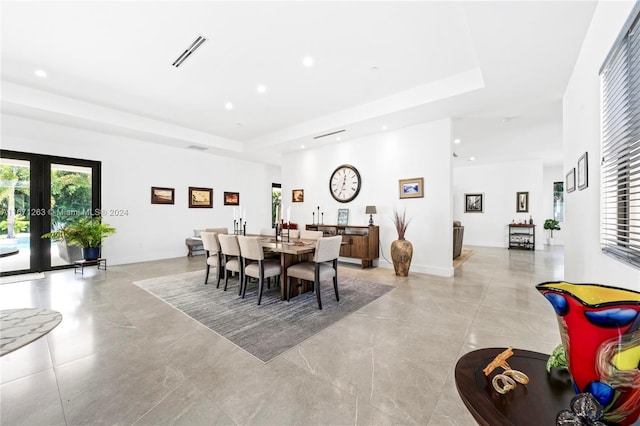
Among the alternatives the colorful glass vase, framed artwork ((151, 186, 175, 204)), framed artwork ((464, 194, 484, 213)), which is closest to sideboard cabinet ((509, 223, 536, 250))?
framed artwork ((464, 194, 484, 213))

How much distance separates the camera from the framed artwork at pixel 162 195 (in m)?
6.85

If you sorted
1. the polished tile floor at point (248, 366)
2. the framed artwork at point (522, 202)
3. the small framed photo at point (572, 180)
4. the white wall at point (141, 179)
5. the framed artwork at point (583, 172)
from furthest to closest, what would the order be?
the framed artwork at point (522, 202) < the white wall at point (141, 179) < the small framed photo at point (572, 180) < the framed artwork at point (583, 172) < the polished tile floor at point (248, 366)

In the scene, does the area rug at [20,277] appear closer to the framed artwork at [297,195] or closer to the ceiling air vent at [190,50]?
the ceiling air vent at [190,50]

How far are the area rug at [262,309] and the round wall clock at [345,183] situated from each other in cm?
235

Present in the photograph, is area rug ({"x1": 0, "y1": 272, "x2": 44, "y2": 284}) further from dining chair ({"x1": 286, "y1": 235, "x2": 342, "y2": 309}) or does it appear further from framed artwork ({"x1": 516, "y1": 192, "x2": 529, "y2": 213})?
framed artwork ({"x1": 516, "y1": 192, "x2": 529, "y2": 213})

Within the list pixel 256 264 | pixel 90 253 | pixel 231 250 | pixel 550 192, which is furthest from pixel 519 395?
pixel 550 192

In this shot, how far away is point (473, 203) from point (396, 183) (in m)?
5.91

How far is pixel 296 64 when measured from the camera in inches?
145

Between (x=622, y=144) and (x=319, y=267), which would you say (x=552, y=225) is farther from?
(x=319, y=267)

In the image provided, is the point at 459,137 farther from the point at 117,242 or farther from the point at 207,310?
the point at 117,242

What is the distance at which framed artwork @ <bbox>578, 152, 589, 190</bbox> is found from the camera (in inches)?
95.5

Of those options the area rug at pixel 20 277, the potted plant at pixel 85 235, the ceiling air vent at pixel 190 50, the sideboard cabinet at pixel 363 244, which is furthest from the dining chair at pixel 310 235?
the area rug at pixel 20 277

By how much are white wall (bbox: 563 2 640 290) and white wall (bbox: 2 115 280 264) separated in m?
8.12

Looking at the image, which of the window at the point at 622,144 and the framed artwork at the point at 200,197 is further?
the framed artwork at the point at 200,197
